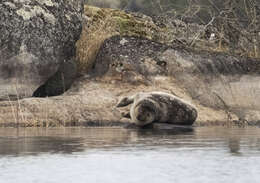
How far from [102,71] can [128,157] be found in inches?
348

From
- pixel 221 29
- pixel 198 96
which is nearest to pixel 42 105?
pixel 198 96

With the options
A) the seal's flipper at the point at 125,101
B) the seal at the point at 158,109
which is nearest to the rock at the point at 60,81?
the seal's flipper at the point at 125,101

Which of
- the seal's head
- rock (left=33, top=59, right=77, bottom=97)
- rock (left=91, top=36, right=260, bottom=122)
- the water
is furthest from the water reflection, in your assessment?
rock (left=91, top=36, right=260, bottom=122)

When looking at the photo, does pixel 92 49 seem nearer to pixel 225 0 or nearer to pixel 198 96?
pixel 198 96

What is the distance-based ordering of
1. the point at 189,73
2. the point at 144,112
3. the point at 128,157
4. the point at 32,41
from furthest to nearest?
the point at 189,73 < the point at 32,41 < the point at 144,112 < the point at 128,157

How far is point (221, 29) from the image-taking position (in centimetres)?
1944

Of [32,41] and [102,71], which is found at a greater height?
[32,41]

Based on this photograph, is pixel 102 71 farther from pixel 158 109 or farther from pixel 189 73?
pixel 158 109

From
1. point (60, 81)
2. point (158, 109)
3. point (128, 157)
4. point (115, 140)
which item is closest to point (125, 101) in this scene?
point (158, 109)

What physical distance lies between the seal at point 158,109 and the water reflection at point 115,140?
Answer: 2.33 feet

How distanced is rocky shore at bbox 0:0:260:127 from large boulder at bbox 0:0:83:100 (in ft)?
0.07

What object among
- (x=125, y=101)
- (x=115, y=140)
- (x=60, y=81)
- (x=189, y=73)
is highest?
(x=189, y=73)

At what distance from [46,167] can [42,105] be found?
24.4 feet

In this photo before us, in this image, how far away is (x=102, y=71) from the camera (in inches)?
681
